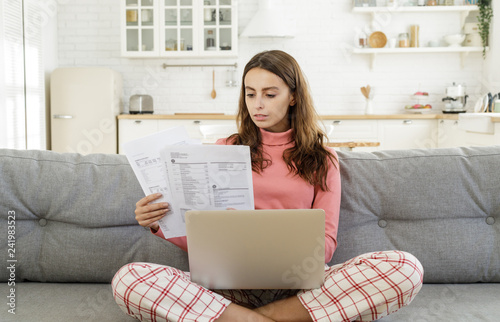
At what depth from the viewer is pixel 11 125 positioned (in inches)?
177

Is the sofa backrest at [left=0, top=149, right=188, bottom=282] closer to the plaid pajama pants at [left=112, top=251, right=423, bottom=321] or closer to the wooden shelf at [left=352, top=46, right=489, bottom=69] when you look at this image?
the plaid pajama pants at [left=112, top=251, right=423, bottom=321]

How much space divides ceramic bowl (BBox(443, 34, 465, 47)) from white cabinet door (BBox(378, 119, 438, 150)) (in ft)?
3.16

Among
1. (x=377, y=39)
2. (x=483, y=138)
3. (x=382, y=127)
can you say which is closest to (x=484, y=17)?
(x=377, y=39)

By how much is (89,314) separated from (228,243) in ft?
1.45

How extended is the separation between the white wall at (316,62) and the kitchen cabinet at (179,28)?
0.26 metres

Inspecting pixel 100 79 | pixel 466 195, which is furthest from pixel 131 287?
pixel 100 79

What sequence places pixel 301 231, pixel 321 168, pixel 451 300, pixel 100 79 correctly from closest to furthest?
pixel 301 231 < pixel 451 300 < pixel 321 168 < pixel 100 79

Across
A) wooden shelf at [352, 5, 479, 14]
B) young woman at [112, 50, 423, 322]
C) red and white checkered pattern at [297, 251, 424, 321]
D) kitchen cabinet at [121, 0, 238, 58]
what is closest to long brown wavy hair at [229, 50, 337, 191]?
young woman at [112, 50, 423, 322]

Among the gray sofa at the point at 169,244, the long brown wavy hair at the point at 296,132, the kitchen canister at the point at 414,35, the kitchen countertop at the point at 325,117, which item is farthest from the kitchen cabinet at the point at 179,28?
the gray sofa at the point at 169,244

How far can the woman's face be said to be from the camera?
5.54 feet

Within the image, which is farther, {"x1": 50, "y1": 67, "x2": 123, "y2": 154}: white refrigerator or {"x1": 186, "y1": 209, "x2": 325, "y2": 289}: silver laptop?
{"x1": 50, "y1": 67, "x2": 123, "y2": 154}: white refrigerator

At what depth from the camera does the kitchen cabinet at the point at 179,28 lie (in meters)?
5.44

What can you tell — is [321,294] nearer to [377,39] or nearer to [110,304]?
[110,304]

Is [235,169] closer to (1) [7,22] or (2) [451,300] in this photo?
(2) [451,300]
